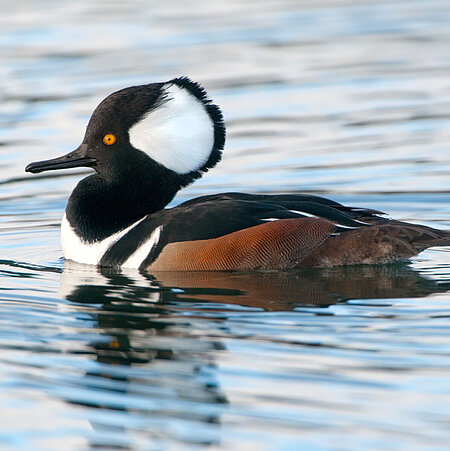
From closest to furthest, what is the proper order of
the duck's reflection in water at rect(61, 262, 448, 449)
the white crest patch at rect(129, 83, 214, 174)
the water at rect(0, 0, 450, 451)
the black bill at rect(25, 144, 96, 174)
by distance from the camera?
the water at rect(0, 0, 450, 451), the duck's reflection in water at rect(61, 262, 448, 449), the white crest patch at rect(129, 83, 214, 174), the black bill at rect(25, 144, 96, 174)

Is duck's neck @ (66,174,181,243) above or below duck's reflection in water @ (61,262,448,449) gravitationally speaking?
above

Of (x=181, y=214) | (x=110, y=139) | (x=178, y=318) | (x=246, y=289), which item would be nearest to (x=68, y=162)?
(x=110, y=139)

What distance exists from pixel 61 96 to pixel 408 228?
722 cm

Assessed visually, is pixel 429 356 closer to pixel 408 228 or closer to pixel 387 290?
pixel 387 290

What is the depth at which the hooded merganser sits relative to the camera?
866cm

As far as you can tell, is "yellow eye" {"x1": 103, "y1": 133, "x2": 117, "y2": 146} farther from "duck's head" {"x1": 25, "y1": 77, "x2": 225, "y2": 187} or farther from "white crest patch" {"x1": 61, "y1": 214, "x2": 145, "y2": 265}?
"white crest patch" {"x1": 61, "y1": 214, "x2": 145, "y2": 265}

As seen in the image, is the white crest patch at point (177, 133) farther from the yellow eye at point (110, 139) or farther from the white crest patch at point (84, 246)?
the white crest patch at point (84, 246)

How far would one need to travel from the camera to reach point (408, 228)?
29.2ft

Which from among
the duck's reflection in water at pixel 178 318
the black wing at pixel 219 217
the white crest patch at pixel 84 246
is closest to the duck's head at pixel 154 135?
the black wing at pixel 219 217

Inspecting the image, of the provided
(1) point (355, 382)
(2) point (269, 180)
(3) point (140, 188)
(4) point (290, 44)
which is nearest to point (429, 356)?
(1) point (355, 382)

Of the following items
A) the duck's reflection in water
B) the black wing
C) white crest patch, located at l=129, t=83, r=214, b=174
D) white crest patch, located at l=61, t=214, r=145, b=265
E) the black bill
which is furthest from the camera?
the black bill

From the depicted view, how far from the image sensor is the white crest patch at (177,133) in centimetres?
882

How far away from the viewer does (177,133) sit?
8883mm

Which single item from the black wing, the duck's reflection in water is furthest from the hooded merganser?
the duck's reflection in water
